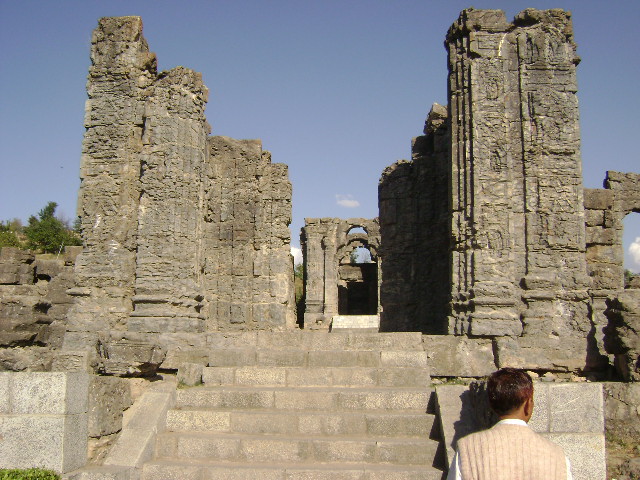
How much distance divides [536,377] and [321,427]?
3480mm

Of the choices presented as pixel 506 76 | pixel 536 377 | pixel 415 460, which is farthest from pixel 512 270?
pixel 415 460

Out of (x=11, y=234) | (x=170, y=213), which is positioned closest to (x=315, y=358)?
(x=170, y=213)

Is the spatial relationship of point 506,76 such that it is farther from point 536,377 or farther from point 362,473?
point 362,473

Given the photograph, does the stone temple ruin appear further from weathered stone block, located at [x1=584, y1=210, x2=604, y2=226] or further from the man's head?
the man's head

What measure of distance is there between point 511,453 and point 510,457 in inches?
0.8

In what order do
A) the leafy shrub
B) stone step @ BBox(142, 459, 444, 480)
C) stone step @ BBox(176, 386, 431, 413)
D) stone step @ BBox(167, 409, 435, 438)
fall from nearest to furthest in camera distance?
the leafy shrub < stone step @ BBox(142, 459, 444, 480) < stone step @ BBox(167, 409, 435, 438) < stone step @ BBox(176, 386, 431, 413)

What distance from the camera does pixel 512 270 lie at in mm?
10336

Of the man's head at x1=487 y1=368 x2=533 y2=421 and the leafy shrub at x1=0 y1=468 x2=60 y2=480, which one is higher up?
the man's head at x1=487 y1=368 x2=533 y2=421

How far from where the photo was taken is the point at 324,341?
30.1 feet

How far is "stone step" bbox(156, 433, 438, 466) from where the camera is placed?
643cm

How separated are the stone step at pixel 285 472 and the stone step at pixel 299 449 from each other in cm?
12

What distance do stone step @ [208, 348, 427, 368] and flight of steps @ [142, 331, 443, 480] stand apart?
13mm

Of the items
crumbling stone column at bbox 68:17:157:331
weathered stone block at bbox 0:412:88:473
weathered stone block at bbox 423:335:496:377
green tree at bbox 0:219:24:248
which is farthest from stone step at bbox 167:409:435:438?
green tree at bbox 0:219:24:248

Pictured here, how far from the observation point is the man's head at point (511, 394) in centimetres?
332
